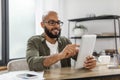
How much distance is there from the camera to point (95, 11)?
12.9ft

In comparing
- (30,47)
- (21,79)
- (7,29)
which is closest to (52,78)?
(21,79)

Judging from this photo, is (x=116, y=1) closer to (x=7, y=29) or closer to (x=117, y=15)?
(x=117, y=15)

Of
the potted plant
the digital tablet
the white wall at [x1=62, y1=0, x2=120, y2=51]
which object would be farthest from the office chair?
the white wall at [x1=62, y1=0, x2=120, y2=51]

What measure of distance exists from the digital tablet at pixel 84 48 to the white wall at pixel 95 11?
199cm

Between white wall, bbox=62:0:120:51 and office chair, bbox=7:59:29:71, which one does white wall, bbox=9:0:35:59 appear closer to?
white wall, bbox=62:0:120:51

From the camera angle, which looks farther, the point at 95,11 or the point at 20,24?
the point at 95,11

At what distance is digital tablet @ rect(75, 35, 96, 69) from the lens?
1750 mm

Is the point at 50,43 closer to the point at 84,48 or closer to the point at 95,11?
the point at 84,48

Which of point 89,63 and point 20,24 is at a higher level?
point 20,24

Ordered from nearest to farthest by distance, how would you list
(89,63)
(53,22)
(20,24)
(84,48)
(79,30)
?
(84,48) < (89,63) < (53,22) < (20,24) < (79,30)

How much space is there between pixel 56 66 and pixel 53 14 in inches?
20.4

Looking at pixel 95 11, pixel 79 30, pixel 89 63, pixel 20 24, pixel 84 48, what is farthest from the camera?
pixel 95 11

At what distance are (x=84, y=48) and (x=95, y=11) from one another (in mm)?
2250

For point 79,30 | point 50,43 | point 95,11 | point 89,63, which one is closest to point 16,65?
point 50,43
